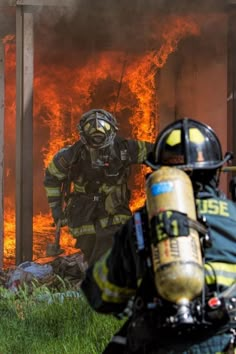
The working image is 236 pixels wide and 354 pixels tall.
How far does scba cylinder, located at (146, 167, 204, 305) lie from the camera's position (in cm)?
186

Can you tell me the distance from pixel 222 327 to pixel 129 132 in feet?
22.3

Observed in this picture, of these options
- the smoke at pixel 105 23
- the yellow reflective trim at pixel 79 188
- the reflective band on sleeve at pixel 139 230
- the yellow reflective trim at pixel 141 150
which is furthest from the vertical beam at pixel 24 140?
the reflective band on sleeve at pixel 139 230

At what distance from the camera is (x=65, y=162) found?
6.42m

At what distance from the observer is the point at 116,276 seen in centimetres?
221

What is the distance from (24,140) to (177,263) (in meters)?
5.40

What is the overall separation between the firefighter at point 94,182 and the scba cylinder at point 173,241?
4257 millimetres

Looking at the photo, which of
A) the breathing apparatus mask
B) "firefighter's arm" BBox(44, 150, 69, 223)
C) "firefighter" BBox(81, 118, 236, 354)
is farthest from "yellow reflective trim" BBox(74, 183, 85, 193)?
"firefighter" BBox(81, 118, 236, 354)

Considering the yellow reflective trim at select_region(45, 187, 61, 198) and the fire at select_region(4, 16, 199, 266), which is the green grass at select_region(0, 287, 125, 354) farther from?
the fire at select_region(4, 16, 199, 266)

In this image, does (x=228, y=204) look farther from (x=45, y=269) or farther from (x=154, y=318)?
(x=45, y=269)

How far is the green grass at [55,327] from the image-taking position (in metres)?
4.47

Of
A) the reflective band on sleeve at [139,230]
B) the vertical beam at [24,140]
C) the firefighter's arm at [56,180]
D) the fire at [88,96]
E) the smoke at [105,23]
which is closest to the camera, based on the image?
the reflective band on sleeve at [139,230]

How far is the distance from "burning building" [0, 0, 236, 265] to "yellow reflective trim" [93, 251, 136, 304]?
4.90 meters

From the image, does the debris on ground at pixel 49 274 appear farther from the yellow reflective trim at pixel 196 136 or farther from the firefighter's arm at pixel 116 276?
the yellow reflective trim at pixel 196 136

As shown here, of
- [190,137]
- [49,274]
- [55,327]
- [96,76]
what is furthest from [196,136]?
[96,76]
